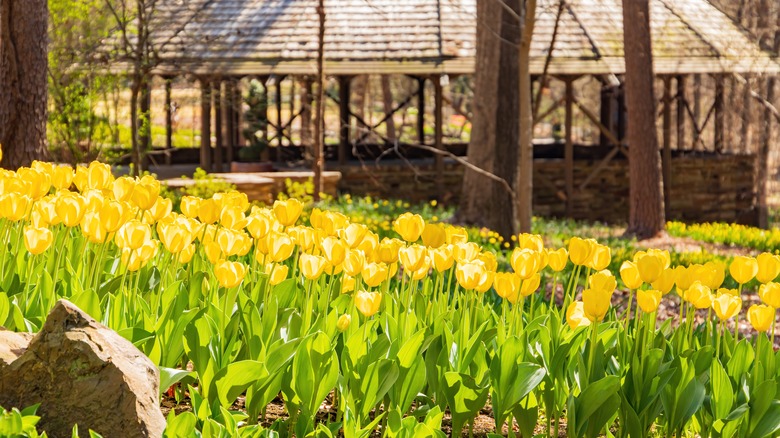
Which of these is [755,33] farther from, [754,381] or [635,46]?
[754,381]

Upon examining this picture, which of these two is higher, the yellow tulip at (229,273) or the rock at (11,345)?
the yellow tulip at (229,273)

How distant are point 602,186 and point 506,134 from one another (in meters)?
9.97

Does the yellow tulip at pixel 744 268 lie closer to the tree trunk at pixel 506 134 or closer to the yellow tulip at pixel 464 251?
the yellow tulip at pixel 464 251

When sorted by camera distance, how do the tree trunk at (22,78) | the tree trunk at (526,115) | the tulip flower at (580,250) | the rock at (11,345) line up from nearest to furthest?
1. the rock at (11,345)
2. the tulip flower at (580,250)
3. the tree trunk at (22,78)
4. the tree trunk at (526,115)

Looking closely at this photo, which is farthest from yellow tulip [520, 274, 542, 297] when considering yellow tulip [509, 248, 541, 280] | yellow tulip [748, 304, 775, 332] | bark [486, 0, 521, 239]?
bark [486, 0, 521, 239]

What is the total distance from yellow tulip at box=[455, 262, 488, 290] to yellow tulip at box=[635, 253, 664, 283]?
49 cm

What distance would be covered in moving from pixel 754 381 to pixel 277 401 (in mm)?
1654

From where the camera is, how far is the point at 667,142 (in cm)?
2250

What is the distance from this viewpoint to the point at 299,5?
77.2 feet

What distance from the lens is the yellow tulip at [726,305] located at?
10.4 ft

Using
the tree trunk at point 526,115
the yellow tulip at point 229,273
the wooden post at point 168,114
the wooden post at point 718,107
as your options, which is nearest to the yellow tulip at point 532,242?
the yellow tulip at point 229,273

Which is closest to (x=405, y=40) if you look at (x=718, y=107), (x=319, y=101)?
(x=319, y=101)

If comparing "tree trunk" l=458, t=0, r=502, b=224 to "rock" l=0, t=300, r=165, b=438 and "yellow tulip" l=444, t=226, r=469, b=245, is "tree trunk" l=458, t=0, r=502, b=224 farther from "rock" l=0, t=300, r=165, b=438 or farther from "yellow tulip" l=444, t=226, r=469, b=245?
"rock" l=0, t=300, r=165, b=438

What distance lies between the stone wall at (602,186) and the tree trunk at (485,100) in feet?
21.2
